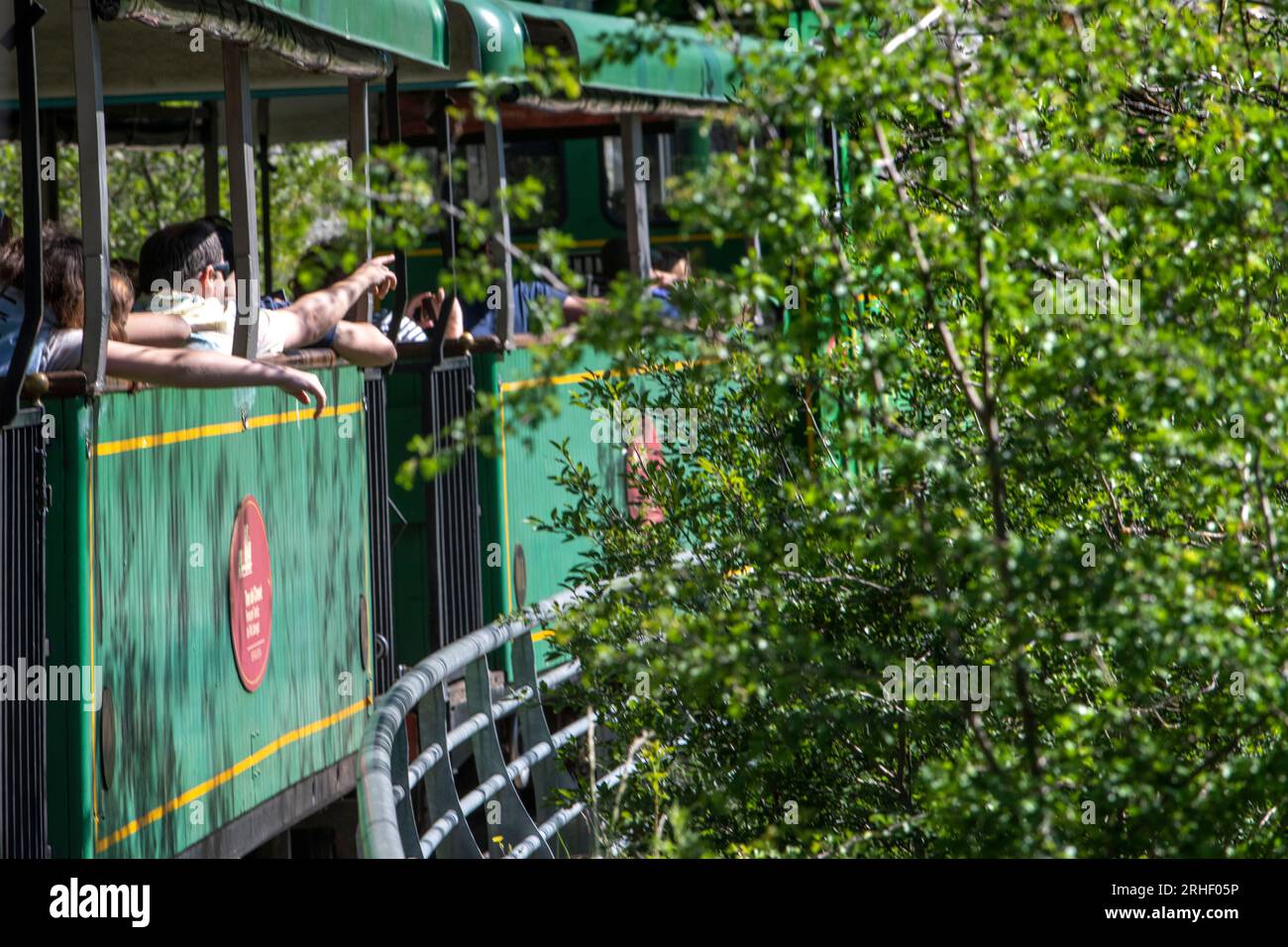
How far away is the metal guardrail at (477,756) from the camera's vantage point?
434 cm

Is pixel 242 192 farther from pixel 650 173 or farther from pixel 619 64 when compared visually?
pixel 650 173

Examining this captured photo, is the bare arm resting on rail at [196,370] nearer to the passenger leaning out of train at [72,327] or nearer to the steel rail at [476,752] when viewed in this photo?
the passenger leaning out of train at [72,327]

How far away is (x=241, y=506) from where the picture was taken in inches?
223

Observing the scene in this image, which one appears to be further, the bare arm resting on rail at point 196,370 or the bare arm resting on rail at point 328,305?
the bare arm resting on rail at point 328,305

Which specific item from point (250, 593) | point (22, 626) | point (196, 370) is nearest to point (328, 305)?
point (250, 593)

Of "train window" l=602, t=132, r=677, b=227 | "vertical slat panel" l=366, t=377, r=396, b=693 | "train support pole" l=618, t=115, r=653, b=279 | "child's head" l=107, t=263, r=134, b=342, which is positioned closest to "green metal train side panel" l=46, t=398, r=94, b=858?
"child's head" l=107, t=263, r=134, b=342

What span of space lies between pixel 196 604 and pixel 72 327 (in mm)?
881

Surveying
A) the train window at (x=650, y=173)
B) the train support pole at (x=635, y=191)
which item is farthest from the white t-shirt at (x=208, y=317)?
the train window at (x=650, y=173)

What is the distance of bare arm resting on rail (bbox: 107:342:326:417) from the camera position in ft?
15.7

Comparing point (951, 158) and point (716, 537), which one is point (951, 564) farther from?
point (716, 537)

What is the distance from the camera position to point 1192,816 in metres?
2.85

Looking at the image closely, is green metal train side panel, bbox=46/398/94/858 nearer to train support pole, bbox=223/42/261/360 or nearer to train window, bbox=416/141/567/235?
train support pole, bbox=223/42/261/360

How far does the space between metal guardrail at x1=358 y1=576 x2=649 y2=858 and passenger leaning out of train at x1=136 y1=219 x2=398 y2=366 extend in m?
1.19

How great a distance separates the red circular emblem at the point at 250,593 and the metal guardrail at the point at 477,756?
2.25ft
